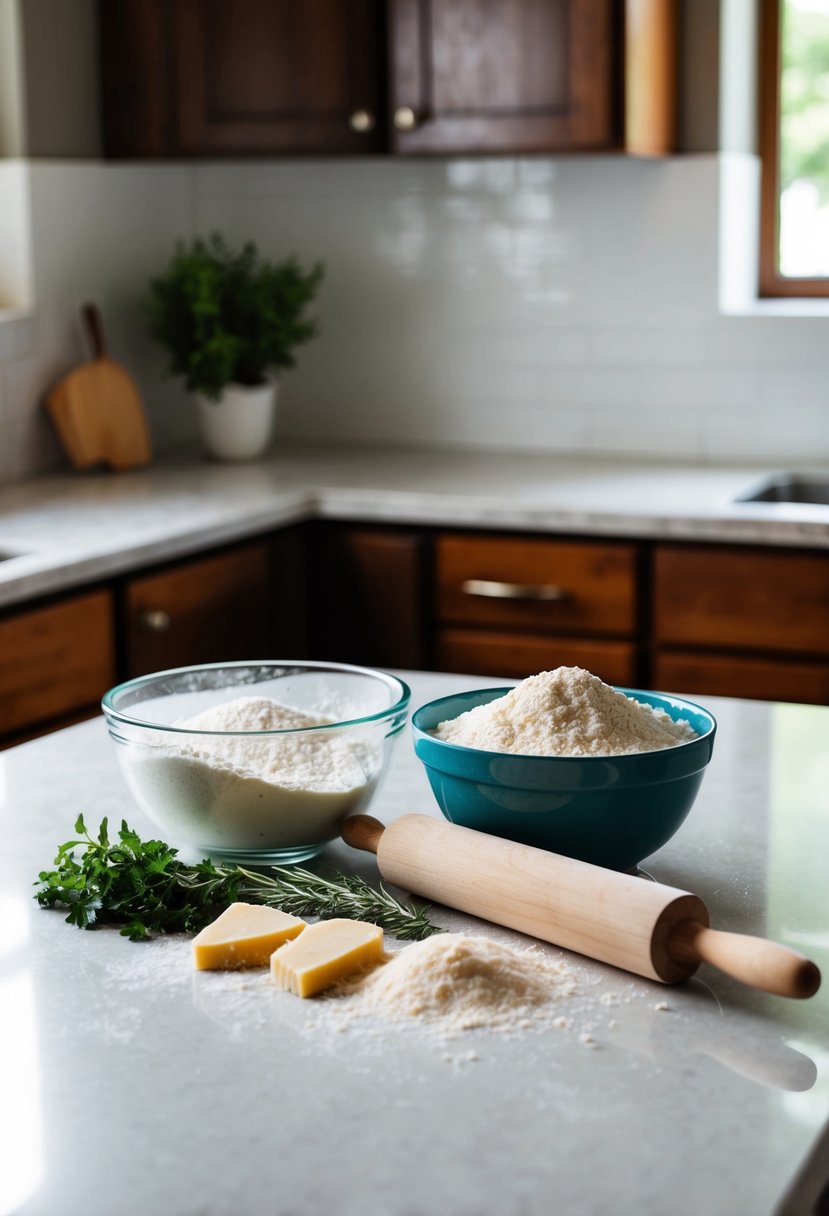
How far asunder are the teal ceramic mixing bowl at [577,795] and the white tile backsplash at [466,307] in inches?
89.9

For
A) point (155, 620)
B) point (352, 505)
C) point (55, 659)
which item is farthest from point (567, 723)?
point (352, 505)

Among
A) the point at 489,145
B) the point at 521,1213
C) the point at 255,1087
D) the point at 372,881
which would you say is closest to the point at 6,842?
the point at 372,881

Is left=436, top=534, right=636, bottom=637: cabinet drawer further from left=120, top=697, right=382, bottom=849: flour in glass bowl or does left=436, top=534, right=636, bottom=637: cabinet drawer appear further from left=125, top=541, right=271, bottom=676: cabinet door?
left=120, top=697, right=382, bottom=849: flour in glass bowl

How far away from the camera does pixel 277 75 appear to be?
324 cm

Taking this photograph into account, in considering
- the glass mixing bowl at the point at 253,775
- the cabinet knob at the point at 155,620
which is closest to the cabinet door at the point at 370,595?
the cabinet knob at the point at 155,620

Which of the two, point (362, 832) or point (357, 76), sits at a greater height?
point (357, 76)

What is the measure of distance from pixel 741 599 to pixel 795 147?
125 centimetres

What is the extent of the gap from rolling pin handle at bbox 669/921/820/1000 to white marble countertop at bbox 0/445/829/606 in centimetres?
157

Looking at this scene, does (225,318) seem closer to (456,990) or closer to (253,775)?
(253,775)

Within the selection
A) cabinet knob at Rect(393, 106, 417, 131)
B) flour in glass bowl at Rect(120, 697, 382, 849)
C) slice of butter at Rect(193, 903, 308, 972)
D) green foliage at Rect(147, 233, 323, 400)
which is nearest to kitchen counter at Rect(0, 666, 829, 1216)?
slice of butter at Rect(193, 903, 308, 972)

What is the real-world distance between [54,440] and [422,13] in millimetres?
1193

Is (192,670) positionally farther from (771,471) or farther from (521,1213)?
(771,471)

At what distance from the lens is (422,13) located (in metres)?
3.06

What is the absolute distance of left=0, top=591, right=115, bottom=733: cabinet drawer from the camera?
240 cm
